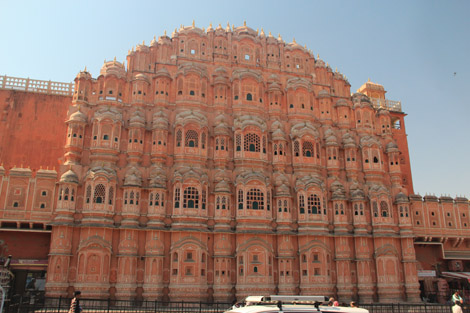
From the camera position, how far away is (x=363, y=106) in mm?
35688

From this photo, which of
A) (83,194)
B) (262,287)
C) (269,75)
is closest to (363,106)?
(269,75)

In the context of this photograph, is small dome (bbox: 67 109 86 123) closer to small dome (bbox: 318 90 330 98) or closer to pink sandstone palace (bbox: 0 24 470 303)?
pink sandstone palace (bbox: 0 24 470 303)

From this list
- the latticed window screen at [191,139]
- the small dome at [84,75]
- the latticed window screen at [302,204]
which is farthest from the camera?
the small dome at [84,75]

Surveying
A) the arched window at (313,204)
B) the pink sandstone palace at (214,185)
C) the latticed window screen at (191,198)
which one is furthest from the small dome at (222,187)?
the arched window at (313,204)

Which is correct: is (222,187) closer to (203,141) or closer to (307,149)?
(203,141)

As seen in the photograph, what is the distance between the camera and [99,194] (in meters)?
27.7

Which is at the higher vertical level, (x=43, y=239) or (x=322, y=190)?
(x=322, y=190)

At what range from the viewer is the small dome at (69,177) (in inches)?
1061

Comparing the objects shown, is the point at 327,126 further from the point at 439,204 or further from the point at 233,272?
the point at 233,272

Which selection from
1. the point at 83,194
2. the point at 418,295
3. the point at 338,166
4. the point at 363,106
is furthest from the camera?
the point at 363,106

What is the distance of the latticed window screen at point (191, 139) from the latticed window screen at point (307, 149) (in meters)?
8.54

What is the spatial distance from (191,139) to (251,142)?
15.1ft

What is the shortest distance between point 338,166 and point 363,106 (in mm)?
6486

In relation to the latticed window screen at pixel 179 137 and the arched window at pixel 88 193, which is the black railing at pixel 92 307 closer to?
the arched window at pixel 88 193
